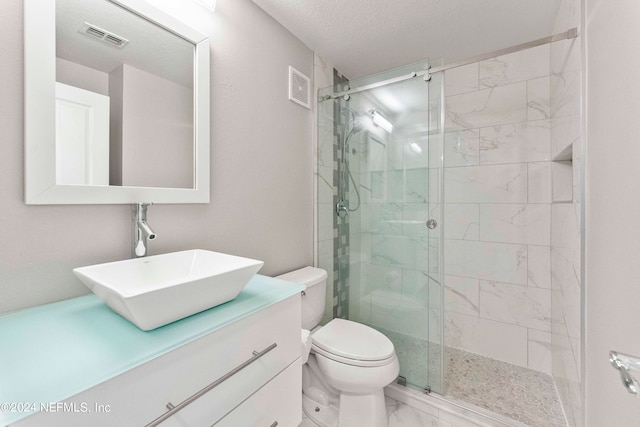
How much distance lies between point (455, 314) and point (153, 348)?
2.22m

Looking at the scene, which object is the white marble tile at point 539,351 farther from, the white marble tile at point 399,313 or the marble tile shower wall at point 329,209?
the marble tile shower wall at point 329,209

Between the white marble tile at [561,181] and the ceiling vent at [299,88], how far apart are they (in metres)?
1.67

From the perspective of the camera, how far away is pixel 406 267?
6.02ft

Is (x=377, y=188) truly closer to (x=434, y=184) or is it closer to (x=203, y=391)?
(x=434, y=184)

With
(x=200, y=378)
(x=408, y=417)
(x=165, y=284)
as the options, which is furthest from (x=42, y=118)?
(x=408, y=417)

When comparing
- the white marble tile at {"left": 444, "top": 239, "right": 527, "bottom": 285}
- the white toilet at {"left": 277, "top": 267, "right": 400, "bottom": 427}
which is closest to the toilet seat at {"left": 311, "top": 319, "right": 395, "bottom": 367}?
the white toilet at {"left": 277, "top": 267, "right": 400, "bottom": 427}

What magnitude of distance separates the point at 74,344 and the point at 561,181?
2.37m

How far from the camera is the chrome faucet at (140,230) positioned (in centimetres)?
101

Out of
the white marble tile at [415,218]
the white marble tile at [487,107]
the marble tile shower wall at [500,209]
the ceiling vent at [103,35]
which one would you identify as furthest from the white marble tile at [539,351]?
the ceiling vent at [103,35]

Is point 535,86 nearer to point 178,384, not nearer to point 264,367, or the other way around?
point 264,367

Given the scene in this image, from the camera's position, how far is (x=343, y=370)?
1412 millimetres

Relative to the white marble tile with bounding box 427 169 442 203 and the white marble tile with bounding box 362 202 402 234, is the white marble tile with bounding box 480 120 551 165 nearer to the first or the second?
the white marble tile with bounding box 427 169 442 203

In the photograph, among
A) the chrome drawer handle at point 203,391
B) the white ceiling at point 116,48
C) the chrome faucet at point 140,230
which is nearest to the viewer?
the chrome drawer handle at point 203,391

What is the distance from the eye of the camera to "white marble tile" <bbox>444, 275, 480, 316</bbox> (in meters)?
2.14
